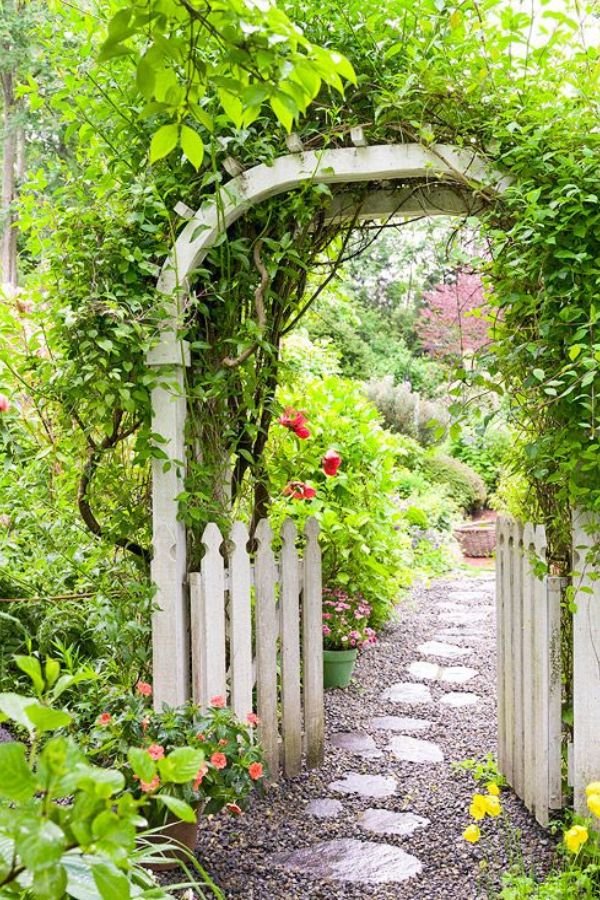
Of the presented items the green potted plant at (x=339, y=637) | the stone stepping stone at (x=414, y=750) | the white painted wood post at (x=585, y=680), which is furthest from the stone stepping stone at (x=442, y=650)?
the white painted wood post at (x=585, y=680)

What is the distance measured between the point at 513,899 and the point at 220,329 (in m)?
1.90

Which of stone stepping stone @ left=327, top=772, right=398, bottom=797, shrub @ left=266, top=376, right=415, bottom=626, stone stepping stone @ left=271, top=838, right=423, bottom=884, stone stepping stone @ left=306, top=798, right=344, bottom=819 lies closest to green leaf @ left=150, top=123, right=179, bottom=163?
stone stepping stone @ left=271, top=838, right=423, bottom=884

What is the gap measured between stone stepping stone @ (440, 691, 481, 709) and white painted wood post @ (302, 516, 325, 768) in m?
1.05

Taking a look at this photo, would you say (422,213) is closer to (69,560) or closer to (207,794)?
(69,560)

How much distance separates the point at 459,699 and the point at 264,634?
1.59 m

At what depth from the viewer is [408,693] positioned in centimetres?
447

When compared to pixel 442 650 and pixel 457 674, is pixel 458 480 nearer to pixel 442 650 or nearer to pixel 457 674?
pixel 442 650

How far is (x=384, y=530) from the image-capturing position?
4.85 meters

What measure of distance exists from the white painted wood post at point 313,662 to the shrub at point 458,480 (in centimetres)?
649

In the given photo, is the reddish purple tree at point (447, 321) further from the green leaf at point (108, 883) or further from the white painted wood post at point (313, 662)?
the green leaf at point (108, 883)

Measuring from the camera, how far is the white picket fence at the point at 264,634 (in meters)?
2.87

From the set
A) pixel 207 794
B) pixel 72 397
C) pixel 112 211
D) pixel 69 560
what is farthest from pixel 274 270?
pixel 207 794

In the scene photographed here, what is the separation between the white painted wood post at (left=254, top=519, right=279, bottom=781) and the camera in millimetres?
3146

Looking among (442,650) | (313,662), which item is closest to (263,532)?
A: (313,662)
